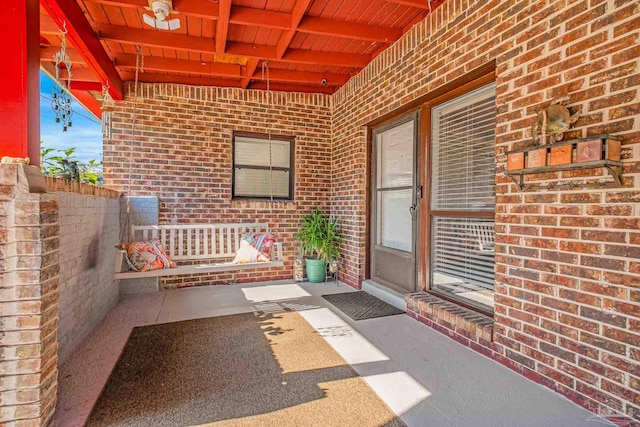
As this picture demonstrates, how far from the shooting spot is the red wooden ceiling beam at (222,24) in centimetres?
298

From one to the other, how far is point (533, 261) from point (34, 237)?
285 cm

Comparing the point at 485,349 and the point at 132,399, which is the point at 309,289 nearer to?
the point at 485,349

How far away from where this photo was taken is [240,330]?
124 inches

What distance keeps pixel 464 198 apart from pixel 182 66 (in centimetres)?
369

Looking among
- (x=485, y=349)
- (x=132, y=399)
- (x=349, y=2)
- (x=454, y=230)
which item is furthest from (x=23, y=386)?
(x=349, y=2)

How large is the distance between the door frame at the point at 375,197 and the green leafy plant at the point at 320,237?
0.62 metres

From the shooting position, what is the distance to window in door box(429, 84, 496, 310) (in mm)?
2834

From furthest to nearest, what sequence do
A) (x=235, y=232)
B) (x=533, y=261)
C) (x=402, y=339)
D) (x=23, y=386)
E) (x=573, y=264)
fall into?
(x=235, y=232) → (x=402, y=339) → (x=533, y=261) → (x=573, y=264) → (x=23, y=386)

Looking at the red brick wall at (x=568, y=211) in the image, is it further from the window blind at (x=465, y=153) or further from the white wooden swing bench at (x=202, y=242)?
the white wooden swing bench at (x=202, y=242)

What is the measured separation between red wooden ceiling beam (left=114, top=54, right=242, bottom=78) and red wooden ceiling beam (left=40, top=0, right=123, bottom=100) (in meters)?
0.18

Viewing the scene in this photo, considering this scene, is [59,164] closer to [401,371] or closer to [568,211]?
[401,371]

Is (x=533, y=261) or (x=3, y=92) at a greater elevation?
(x=3, y=92)

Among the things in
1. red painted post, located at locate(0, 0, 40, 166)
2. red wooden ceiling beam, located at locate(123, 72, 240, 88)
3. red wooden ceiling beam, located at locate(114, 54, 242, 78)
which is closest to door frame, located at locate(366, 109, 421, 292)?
red wooden ceiling beam, located at locate(114, 54, 242, 78)

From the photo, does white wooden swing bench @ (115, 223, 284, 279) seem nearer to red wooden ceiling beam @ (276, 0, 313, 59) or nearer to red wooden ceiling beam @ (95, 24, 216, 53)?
red wooden ceiling beam @ (95, 24, 216, 53)
